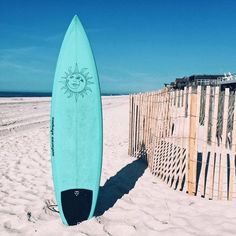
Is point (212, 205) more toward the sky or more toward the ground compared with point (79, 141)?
more toward the ground

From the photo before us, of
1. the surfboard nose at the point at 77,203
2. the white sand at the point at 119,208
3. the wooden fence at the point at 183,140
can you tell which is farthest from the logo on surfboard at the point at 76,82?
the wooden fence at the point at 183,140

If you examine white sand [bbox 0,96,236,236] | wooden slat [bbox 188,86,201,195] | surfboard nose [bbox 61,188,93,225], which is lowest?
white sand [bbox 0,96,236,236]

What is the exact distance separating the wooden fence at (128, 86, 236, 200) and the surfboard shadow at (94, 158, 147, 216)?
1.01ft

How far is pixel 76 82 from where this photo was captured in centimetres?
346

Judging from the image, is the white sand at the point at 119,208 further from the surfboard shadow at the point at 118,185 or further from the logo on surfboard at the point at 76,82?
the logo on surfboard at the point at 76,82

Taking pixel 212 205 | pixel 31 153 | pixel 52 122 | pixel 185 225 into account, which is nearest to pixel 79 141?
pixel 52 122

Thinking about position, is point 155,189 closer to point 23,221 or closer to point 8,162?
point 23,221

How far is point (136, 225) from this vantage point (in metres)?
3.42

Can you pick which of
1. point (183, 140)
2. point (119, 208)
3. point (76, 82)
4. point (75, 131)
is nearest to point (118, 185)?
point (119, 208)

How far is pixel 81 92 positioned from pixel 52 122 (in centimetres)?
49

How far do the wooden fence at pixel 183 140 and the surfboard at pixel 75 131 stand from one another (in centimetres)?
157

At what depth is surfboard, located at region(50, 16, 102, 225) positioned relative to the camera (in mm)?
3465

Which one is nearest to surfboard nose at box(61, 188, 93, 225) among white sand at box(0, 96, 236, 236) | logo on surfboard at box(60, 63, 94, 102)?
white sand at box(0, 96, 236, 236)

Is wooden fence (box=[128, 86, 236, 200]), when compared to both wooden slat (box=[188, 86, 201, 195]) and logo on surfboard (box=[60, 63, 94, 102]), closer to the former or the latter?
wooden slat (box=[188, 86, 201, 195])
